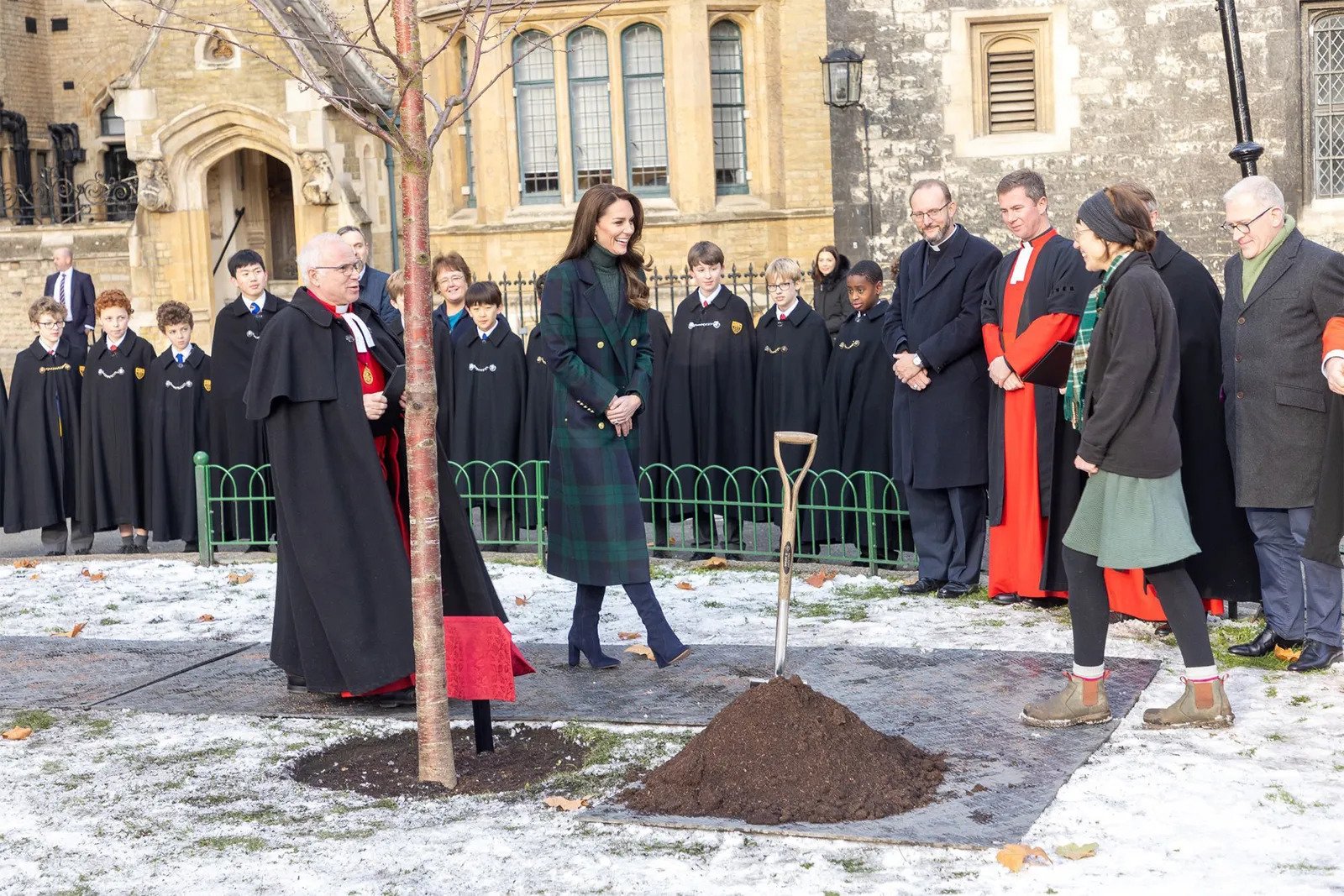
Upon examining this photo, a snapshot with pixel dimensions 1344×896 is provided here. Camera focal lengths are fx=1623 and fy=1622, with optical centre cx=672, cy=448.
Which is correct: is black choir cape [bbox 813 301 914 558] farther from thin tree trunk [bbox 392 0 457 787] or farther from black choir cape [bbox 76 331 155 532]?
black choir cape [bbox 76 331 155 532]

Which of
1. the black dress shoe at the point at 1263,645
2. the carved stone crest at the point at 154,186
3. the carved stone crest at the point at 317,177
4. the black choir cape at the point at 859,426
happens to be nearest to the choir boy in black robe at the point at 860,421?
the black choir cape at the point at 859,426

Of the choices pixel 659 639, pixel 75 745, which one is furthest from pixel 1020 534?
pixel 75 745

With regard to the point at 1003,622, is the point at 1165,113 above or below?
above

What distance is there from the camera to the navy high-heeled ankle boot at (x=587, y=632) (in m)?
7.27

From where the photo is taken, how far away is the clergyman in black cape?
21.4ft

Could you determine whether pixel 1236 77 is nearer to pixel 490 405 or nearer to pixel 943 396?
pixel 943 396

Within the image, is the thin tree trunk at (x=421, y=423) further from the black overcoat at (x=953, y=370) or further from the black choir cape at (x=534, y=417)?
the black choir cape at (x=534, y=417)

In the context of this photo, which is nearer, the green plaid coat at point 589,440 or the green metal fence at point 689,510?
the green plaid coat at point 589,440

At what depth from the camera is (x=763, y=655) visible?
747cm

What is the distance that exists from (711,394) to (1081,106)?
6779mm

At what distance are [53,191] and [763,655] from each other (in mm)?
24326

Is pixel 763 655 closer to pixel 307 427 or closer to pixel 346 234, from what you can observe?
pixel 307 427

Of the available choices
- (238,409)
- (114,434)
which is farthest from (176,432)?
(238,409)

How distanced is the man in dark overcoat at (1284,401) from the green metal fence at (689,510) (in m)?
2.68
